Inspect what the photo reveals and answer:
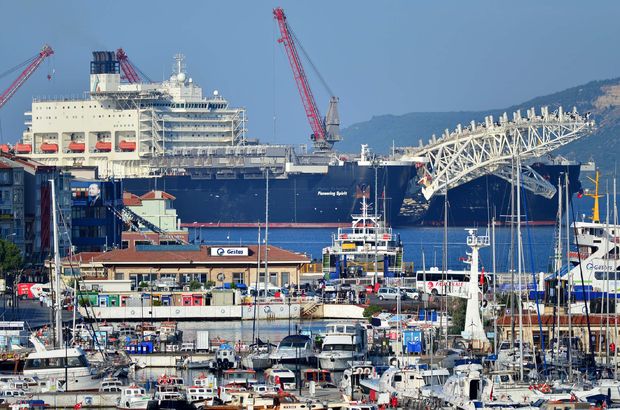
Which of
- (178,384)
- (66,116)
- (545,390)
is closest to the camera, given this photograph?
(545,390)

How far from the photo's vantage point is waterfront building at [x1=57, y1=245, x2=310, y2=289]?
61219 millimetres

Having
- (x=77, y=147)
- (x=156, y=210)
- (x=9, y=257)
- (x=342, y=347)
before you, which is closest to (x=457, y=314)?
(x=342, y=347)

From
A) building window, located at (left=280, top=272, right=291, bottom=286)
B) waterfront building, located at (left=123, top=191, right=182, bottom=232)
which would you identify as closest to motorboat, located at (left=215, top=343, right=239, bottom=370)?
building window, located at (left=280, top=272, right=291, bottom=286)

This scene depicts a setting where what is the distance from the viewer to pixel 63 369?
34.9 meters

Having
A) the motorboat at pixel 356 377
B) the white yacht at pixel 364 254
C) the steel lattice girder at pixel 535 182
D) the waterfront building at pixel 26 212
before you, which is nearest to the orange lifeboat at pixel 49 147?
the steel lattice girder at pixel 535 182

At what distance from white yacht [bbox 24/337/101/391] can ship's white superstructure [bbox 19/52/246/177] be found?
114m

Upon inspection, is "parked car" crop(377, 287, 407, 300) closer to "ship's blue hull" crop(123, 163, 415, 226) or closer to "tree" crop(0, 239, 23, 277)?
"tree" crop(0, 239, 23, 277)

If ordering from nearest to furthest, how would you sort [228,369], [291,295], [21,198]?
[228,369], [291,295], [21,198]

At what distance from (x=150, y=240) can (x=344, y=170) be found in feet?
231

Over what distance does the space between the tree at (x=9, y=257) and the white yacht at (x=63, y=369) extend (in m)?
27.7

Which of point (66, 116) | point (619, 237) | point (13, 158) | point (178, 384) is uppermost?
point (66, 116)

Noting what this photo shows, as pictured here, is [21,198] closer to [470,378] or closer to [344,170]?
[470,378]

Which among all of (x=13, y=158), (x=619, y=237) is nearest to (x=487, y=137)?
(x=13, y=158)

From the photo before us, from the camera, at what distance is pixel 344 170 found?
141625 millimetres
